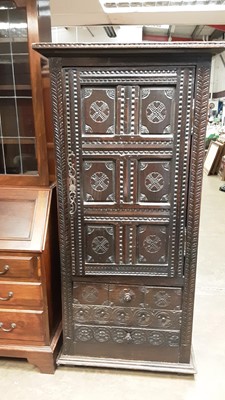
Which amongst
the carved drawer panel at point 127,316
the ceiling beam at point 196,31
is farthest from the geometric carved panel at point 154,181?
the ceiling beam at point 196,31

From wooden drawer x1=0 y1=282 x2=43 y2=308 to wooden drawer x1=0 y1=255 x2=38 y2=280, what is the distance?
1.8 inches

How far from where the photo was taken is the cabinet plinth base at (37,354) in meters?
1.76

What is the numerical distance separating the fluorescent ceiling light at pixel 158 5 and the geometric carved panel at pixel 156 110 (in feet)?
9.51

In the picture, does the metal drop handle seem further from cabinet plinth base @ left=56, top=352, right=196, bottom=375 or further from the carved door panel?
cabinet plinth base @ left=56, top=352, right=196, bottom=375

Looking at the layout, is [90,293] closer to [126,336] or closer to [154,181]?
[126,336]

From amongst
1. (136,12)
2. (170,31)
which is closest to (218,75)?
(170,31)

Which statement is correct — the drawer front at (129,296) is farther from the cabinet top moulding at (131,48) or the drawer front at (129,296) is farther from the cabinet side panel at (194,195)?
the cabinet top moulding at (131,48)

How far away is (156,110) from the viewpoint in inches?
57.0

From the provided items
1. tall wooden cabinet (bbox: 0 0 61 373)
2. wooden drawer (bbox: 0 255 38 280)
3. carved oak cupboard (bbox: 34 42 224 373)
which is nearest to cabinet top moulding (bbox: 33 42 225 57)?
carved oak cupboard (bbox: 34 42 224 373)

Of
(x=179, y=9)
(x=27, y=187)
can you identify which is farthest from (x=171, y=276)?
(x=179, y=9)

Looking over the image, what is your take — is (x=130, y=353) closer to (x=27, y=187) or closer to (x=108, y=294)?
(x=108, y=294)

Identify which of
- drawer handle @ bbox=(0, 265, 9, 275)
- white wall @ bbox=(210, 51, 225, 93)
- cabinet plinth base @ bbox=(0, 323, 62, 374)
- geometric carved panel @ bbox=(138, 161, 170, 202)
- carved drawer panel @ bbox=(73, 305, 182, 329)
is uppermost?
white wall @ bbox=(210, 51, 225, 93)

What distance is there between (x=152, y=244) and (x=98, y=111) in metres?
0.70

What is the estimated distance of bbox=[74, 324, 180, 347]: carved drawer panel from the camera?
173cm
